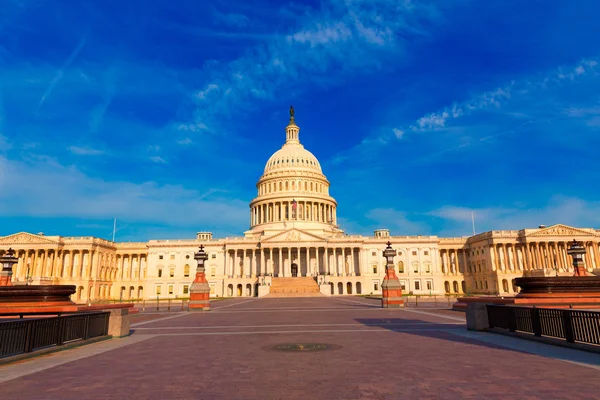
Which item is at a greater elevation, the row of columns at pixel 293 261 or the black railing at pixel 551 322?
the row of columns at pixel 293 261

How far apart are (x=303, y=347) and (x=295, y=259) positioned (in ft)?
306

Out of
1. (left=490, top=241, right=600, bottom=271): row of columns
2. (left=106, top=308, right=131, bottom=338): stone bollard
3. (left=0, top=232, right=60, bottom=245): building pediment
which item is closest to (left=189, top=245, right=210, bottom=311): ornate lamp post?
(left=106, top=308, right=131, bottom=338): stone bollard

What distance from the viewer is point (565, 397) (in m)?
7.34

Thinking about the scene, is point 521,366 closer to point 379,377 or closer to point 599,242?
point 379,377

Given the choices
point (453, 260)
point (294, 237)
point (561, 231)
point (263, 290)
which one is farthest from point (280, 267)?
point (561, 231)

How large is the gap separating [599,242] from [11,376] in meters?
120

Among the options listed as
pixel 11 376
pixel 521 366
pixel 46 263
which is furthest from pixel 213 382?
pixel 46 263

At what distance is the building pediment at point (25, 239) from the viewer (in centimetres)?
9838

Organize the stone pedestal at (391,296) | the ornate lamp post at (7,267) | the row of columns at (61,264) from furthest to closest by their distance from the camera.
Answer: the row of columns at (61,264), the stone pedestal at (391,296), the ornate lamp post at (7,267)

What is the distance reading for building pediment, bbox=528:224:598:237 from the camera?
96.3 m

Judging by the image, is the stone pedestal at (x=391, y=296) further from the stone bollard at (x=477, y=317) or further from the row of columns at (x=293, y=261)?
the row of columns at (x=293, y=261)

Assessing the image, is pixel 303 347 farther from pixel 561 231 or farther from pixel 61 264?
pixel 61 264

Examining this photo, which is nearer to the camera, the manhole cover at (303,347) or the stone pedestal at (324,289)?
the manhole cover at (303,347)

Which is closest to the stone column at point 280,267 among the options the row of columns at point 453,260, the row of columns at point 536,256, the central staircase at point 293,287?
the central staircase at point 293,287
